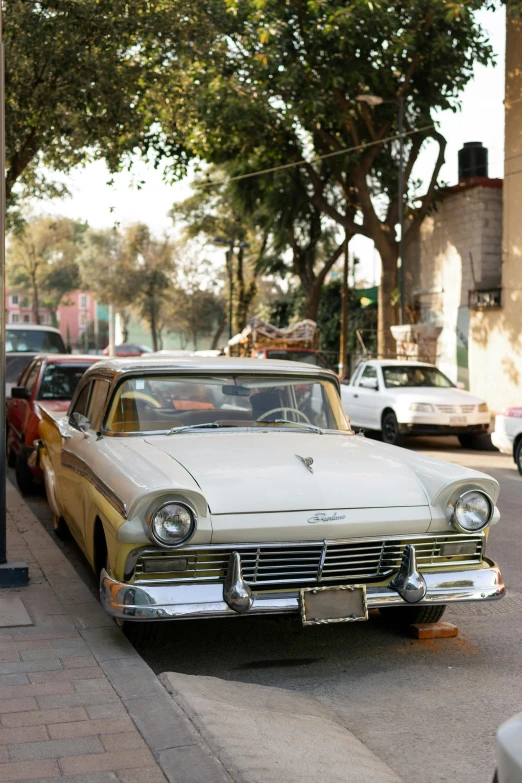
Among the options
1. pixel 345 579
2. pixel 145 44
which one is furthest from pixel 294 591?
pixel 145 44

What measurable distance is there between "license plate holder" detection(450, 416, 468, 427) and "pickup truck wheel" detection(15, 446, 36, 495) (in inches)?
308

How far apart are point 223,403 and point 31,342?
13.0 meters

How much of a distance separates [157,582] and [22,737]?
110cm

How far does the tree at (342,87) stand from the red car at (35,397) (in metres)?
8.47

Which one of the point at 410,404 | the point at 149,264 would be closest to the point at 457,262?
the point at 410,404

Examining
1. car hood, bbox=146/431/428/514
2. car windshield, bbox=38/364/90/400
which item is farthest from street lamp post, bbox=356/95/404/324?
car hood, bbox=146/431/428/514

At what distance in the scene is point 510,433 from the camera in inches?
522

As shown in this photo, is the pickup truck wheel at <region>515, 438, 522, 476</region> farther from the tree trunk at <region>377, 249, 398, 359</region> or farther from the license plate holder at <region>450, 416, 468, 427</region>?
the tree trunk at <region>377, 249, 398, 359</region>

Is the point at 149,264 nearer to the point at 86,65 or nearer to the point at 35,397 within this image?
the point at 86,65

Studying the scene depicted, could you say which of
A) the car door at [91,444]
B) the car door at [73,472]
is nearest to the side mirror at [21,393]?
the car door at [73,472]

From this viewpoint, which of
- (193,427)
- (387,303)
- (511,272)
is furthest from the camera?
(387,303)

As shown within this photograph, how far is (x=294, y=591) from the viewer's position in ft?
15.7

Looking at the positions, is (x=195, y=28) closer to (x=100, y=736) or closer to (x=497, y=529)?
(x=497, y=529)

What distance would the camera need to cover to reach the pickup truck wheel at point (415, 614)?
5.53m
